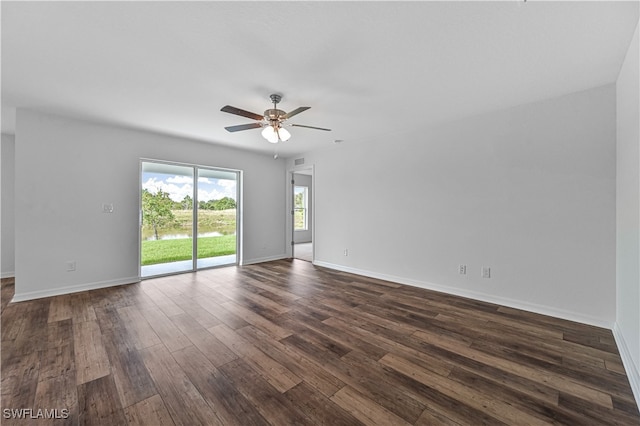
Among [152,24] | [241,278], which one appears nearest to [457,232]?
[241,278]

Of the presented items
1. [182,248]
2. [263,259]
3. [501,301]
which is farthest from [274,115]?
[263,259]

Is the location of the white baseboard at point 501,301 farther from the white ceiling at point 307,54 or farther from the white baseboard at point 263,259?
the white ceiling at point 307,54

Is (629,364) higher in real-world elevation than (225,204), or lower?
lower

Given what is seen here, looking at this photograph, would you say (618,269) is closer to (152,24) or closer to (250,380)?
(250,380)

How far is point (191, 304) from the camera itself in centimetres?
332

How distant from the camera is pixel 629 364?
6.26ft

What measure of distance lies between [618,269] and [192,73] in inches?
183

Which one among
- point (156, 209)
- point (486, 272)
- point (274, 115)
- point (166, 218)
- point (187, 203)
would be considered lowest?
point (486, 272)

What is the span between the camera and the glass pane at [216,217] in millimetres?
5238

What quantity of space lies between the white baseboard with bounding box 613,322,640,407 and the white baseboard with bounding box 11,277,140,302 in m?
5.89

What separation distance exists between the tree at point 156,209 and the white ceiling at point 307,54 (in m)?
1.63

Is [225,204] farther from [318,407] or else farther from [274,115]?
[318,407]

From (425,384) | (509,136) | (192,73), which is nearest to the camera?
(425,384)

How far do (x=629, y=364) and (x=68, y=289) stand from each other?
6.36m
